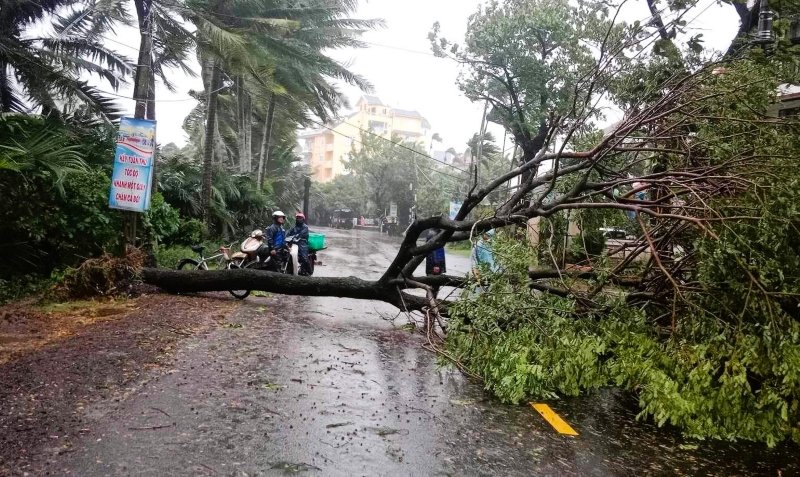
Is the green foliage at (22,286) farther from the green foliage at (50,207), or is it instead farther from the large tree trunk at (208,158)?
the large tree trunk at (208,158)

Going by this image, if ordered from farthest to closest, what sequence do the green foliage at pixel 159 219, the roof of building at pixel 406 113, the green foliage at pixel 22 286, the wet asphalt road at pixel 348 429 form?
the roof of building at pixel 406 113 < the green foliage at pixel 159 219 < the green foliage at pixel 22 286 < the wet asphalt road at pixel 348 429

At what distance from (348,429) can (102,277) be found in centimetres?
600

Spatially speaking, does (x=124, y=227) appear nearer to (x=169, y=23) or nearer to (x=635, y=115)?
(x=169, y=23)

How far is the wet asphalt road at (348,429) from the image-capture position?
12.3 ft

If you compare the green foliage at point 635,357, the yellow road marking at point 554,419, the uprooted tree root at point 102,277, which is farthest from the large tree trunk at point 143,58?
the yellow road marking at point 554,419

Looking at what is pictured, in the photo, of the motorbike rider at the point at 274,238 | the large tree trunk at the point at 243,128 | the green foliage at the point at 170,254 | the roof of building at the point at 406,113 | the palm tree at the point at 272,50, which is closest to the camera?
the motorbike rider at the point at 274,238

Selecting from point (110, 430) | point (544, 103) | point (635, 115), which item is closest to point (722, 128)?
point (635, 115)

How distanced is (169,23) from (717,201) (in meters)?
10.8

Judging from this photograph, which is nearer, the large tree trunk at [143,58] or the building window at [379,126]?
the large tree trunk at [143,58]

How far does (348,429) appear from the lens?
441 cm

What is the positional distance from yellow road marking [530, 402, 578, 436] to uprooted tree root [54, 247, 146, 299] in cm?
654

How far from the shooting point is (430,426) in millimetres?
4625

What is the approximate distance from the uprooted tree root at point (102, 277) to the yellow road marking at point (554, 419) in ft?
21.5

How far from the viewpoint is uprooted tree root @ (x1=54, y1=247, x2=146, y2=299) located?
8.46m
